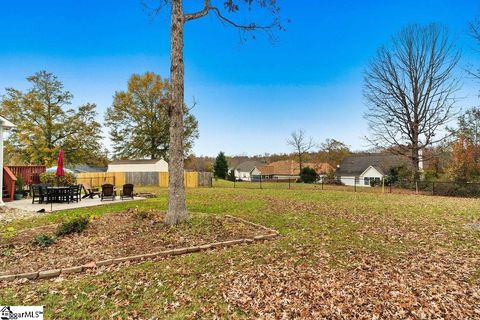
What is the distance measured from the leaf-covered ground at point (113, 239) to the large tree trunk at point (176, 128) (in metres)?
0.46

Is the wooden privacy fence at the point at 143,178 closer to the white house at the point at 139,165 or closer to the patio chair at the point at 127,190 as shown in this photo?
the white house at the point at 139,165

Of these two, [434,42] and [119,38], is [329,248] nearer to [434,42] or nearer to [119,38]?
[119,38]

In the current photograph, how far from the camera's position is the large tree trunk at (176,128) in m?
6.98

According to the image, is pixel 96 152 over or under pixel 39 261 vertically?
over

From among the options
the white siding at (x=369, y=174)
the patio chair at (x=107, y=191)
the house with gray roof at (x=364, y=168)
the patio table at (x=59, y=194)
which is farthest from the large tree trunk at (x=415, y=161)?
the patio table at (x=59, y=194)

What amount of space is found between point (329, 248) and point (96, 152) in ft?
98.4

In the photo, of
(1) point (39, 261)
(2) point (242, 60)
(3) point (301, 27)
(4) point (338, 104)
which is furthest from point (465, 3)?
(1) point (39, 261)

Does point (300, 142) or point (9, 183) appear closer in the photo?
point (9, 183)

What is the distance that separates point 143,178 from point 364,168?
33256mm

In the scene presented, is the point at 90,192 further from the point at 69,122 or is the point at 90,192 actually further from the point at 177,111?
the point at 69,122

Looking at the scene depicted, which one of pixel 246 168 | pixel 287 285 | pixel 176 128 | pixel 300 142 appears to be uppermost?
pixel 300 142

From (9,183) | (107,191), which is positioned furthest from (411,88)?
(9,183)

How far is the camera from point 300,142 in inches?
1784

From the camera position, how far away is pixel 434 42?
22.4 metres
